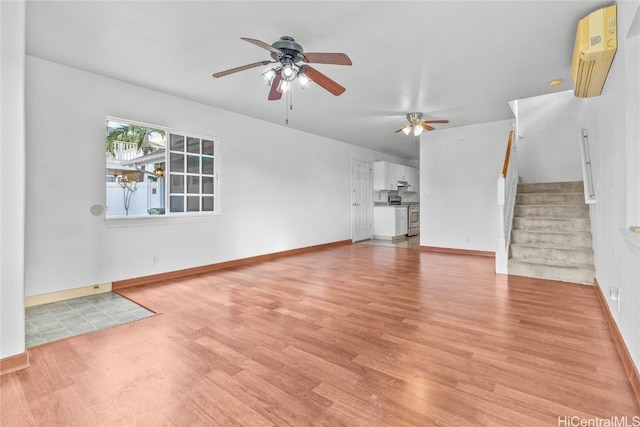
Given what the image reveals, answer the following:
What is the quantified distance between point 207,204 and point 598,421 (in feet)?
15.7

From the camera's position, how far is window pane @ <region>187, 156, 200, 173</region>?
4.51 m

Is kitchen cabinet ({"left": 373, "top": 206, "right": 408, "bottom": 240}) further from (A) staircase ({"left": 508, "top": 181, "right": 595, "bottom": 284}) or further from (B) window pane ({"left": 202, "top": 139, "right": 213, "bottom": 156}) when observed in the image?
(B) window pane ({"left": 202, "top": 139, "right": 213, "bottom": 156})

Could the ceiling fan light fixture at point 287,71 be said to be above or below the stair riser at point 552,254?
above

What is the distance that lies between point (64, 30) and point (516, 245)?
5972mm

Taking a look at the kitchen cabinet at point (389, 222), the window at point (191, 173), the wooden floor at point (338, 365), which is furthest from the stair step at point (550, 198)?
the window at point (191, 173)

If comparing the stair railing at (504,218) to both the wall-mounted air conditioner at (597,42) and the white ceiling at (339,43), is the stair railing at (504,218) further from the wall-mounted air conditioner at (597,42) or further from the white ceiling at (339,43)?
the wall-mounted air conditioner at (597,42)

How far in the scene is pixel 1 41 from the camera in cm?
190

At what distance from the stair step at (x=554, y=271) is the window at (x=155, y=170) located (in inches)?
188

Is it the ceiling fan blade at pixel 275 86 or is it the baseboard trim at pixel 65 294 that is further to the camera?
the baseboard trim at pixel 65 294

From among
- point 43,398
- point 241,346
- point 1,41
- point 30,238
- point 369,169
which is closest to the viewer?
point 43,398

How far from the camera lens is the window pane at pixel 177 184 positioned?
4.33 m

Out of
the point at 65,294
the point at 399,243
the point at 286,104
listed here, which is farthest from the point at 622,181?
the point at 399,243

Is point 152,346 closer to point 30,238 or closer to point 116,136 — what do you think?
point 30,238

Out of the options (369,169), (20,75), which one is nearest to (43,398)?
(20,75)
